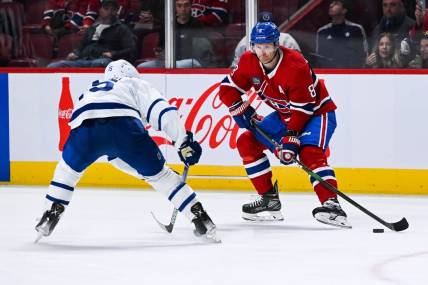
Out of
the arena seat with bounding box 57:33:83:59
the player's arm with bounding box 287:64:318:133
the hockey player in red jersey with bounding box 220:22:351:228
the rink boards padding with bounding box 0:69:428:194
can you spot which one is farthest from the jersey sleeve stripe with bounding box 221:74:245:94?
the arena seat with bounding box 57:33:83:59

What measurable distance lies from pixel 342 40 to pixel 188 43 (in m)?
1.03

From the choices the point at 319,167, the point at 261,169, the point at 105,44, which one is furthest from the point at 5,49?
the point at 319,167

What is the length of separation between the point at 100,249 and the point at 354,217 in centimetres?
167

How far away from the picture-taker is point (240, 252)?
490cm

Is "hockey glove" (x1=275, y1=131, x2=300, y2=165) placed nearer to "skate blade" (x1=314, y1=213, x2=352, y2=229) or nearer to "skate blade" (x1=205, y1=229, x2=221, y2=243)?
"skate blade" (x1=314, y1=213, x2=352, y2=229)

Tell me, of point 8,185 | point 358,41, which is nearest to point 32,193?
point 8,185

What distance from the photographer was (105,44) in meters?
7.53

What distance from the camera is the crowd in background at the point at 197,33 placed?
22.7 ft

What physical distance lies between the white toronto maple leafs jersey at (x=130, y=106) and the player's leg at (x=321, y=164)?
35.2 inches

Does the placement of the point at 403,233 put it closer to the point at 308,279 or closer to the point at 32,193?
the point at 308,279

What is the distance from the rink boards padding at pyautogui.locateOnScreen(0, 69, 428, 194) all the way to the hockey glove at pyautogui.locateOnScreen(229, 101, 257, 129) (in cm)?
124

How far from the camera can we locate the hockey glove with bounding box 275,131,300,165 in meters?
5.57

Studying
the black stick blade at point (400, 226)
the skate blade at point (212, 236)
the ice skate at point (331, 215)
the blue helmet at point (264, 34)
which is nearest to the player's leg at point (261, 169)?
the ice skate at point (331, 215)

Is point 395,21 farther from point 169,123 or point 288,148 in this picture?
point 169,123
